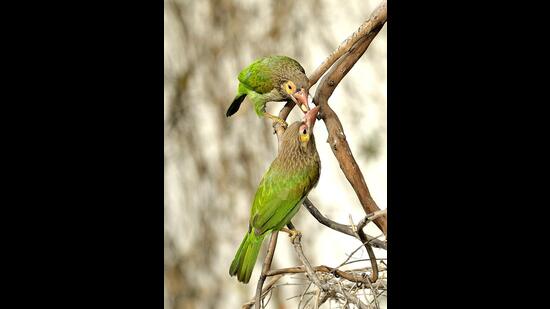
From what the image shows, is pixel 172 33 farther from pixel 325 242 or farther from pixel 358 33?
pixel 325 242

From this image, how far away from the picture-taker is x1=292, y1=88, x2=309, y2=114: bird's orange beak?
1.22 m

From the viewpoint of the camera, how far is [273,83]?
1.26 m

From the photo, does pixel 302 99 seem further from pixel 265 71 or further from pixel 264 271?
pixel 264 271

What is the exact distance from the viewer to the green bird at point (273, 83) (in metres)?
1.23

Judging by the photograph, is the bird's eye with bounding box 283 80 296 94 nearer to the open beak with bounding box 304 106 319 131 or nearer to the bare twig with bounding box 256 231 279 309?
the open beak with bounding box 304 106 319 131

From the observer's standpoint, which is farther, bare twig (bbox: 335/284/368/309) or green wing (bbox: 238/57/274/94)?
green wing (bbox: 238/57/274/94)

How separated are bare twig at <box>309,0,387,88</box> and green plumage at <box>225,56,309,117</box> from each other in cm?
4

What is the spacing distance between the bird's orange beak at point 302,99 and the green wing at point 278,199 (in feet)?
0.41

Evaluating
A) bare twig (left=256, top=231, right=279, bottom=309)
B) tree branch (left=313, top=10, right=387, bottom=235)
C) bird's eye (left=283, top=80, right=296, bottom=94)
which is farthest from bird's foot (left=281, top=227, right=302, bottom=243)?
bird's eye (left=283, top=80, right=296, bottom=94)

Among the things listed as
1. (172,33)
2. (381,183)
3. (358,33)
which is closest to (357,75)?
(358,33)

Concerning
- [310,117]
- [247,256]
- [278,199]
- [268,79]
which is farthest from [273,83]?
[247,256]

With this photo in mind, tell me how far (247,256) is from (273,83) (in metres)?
0.33
